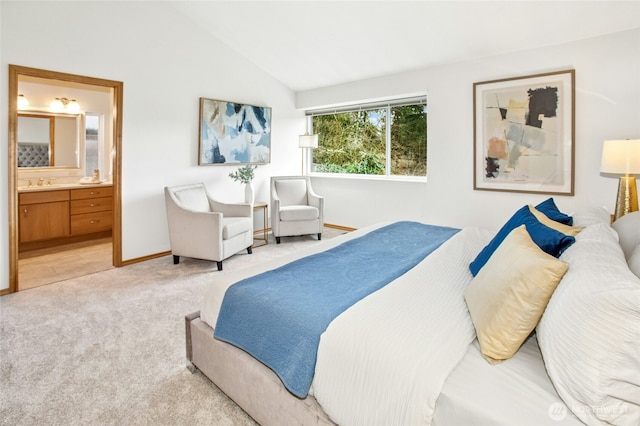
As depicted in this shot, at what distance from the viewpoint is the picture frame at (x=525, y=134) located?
3766 mm

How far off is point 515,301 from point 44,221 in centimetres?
545

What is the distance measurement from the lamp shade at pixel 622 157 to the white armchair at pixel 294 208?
11.0 feet

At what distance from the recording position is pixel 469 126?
4.42 m

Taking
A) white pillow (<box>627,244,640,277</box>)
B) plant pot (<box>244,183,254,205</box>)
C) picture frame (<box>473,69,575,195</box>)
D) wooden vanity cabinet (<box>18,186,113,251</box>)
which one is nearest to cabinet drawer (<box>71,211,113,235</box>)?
wooden vanity cabinet (<box>18,186,113,251</box>)

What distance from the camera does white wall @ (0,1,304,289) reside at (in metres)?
3.27

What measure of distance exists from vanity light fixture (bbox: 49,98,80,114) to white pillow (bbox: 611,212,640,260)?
644 cm

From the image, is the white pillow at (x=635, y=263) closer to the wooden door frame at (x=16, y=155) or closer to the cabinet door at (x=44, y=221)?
the wooden door frame at (x=16, y=155)

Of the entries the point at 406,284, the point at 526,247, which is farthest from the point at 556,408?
the point at 406,284

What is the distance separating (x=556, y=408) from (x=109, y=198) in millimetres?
5822

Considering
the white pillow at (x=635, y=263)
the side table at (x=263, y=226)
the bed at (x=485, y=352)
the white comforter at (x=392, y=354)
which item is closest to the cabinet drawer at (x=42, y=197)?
the side table at (x=263, y=226)

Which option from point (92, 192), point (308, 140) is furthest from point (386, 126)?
point (92, 192)

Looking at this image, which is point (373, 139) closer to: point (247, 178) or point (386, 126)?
point (386, 126)

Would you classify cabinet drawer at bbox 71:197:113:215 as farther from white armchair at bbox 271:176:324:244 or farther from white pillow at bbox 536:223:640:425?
white pillow at bbox 536:223:640:425

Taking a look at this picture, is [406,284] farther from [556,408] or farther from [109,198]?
[109,198]
